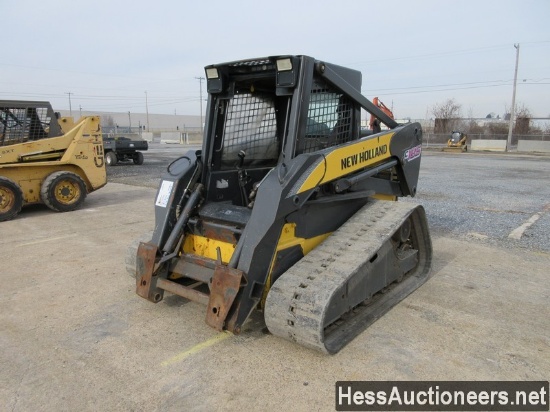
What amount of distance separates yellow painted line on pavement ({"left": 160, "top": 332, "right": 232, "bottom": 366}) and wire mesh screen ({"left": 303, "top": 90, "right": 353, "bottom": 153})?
1690 millimetres

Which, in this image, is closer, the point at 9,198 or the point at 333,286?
the point at 333,286

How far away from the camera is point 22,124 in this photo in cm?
908

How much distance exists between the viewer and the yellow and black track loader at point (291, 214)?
10.6 ft

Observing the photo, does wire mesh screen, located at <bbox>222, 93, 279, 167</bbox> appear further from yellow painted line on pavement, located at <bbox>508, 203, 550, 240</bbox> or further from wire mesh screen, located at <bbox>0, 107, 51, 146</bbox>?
wire mesh screen, located at <bbox>0, 107, 51, 146</bbox>

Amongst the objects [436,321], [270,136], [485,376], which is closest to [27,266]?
[270,136]

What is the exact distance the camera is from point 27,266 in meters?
5.30

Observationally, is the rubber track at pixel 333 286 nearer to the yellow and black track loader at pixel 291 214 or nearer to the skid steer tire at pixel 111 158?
the yellow and black track loader at pixel 291 214

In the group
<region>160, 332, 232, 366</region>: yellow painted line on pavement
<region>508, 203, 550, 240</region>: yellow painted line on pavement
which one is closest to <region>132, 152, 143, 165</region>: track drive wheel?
<region>508, 203, 550, 240</region>: yellow painted line on pavement

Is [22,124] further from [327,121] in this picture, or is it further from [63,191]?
[327,121]

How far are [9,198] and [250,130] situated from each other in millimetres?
5819

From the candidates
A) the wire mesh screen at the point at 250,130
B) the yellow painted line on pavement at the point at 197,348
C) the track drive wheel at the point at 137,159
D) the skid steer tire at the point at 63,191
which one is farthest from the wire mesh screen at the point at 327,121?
the track drive wheel at the point at 137,159

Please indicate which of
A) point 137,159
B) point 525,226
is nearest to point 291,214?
point 525,226

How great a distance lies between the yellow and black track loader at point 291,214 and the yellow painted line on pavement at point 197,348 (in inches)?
9.1

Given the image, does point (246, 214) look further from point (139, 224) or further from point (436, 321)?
point (139, 224)
